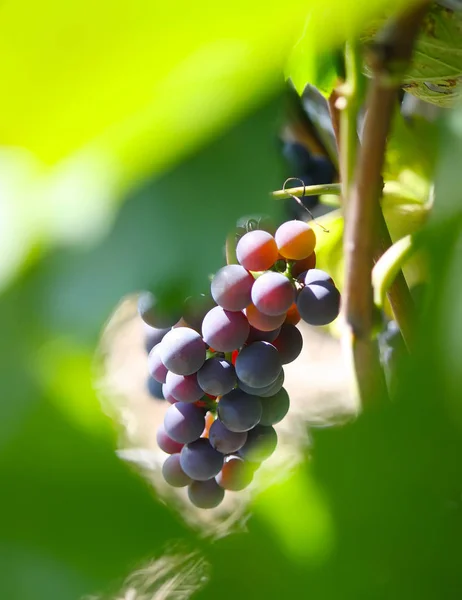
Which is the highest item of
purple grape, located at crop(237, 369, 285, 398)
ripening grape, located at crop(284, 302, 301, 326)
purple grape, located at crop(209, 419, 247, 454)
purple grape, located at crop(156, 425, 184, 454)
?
ripening grape, located at crop(284, 302, 301, 326)

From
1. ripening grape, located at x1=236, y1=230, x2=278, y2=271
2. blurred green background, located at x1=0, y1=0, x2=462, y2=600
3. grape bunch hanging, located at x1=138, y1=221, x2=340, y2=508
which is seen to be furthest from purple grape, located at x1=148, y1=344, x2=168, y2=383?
blurred green background, located at x1=0, y1=0, x2=462, y2=600

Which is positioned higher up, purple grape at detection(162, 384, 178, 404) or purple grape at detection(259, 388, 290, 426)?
purple grape at detection(162, 384, 178, 404)

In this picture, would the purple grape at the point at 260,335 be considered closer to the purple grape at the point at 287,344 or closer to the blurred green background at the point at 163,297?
the purple grape at the point at 287,344

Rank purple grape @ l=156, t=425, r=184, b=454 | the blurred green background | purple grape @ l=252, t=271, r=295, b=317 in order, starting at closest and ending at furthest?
the blurred green background → purple grape @ l=252, t=271, r=295, b=317 → purple grape @ l=156, t=425, r=184, b=454

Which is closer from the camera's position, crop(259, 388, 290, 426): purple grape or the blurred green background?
the blurred green background

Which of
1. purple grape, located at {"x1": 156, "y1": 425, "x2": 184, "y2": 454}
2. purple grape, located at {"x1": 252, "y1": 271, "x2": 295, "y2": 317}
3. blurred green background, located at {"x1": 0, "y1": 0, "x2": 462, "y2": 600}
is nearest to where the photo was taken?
blurred green background, located at {"x1": 0, "y1": 0, "x2": 462, "y2": 600}

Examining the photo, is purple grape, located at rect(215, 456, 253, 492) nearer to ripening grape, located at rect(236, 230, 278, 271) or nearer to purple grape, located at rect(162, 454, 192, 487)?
purple grape, located at rect(162, 454, 192, 487)

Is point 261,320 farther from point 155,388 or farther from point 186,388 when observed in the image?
point 155,388

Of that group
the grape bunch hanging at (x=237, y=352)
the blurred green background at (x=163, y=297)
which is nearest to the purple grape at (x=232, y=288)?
the grape bunch hanging at (x=237, y=352)
